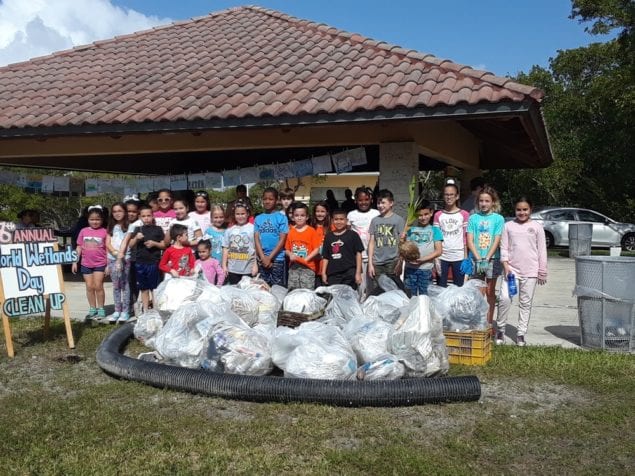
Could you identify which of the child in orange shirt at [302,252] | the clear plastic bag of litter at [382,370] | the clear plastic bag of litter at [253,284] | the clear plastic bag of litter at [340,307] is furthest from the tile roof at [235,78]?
the clear plastic bag of litter at [382,370]

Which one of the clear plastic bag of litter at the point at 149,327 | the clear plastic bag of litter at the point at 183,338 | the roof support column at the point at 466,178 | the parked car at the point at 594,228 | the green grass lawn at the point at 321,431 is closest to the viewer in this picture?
the green grass lawn at the point at 321,431

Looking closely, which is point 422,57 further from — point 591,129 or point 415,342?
point 591,129

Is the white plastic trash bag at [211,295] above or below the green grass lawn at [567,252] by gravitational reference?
above

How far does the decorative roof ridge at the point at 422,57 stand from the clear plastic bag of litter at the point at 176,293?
13.9 feet

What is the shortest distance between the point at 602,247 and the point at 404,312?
19278 mm

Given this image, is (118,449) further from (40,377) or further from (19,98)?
(19,98)

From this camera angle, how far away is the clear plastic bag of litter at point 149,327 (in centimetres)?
647

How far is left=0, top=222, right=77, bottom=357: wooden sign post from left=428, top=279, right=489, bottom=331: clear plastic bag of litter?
3.94 metres

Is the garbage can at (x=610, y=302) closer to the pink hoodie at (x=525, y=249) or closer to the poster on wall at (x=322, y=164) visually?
the pink hoodie at (x=525, y=249)

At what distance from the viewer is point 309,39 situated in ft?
37.1

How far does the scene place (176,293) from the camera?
630 cm

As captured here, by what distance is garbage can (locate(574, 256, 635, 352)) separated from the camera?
629 cm

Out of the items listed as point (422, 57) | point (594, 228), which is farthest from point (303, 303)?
point (594, 228)

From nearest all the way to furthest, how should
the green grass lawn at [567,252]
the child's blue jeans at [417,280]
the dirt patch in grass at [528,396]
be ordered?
the dirt patch in grass at [528,396] → the child's blue jeans at [417,280] → the green grass lawn at [567,252]
